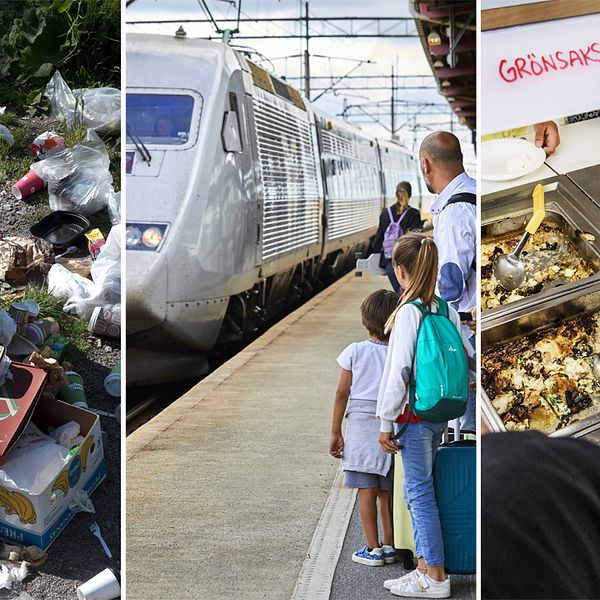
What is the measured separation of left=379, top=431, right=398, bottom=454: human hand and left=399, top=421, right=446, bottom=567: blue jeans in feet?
0.09

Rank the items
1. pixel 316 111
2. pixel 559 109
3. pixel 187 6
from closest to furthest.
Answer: pixel 187 6 < pixel 559 109 < pixel 316 111

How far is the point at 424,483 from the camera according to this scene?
293 cm

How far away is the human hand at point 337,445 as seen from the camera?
9.72 feet

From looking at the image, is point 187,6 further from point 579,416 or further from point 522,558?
point 522,558

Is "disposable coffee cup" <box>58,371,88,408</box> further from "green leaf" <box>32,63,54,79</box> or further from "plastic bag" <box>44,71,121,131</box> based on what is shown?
"green leaf" <box>32,63,54,79</box>

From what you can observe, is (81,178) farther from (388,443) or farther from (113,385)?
(388,443)

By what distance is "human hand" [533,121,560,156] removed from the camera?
3066mm

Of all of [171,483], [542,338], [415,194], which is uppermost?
[415,194]

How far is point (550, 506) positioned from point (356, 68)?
1.58 m

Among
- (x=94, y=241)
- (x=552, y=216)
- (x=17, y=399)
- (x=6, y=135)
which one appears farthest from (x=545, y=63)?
(x=6, y=135)

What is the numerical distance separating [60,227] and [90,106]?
0.85m

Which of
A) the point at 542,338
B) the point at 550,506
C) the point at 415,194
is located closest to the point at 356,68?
the point at 415,194

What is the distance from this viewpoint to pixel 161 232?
9.50 feet

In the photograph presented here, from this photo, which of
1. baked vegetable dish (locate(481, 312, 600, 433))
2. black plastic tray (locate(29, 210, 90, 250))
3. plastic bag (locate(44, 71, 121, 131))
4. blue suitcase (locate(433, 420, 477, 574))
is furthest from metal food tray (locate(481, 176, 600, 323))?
plastic bag (locate(44, 71, 121, 131))
